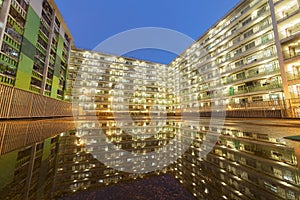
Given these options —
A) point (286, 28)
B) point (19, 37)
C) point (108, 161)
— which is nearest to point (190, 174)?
point (108, 161)

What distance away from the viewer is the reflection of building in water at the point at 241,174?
185 cm

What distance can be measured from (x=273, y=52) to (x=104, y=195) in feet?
82.4

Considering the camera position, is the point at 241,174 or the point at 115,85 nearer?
the point at 241,174

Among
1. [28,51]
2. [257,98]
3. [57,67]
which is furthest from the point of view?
[57,67]

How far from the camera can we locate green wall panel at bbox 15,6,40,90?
1888cm

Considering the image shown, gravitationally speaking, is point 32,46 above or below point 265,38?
below

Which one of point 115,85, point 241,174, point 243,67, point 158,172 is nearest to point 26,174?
point 158,172

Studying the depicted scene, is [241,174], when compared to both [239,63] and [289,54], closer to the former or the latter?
[289,54]

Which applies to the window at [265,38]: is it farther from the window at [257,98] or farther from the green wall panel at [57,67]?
the green wall panel at [57,67]

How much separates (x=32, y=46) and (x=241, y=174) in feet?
91.9

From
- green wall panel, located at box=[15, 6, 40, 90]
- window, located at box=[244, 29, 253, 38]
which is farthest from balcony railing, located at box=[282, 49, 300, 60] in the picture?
green wall panel, located at box=[15, 6, 40, 90]

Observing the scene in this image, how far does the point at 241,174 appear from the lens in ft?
7.82

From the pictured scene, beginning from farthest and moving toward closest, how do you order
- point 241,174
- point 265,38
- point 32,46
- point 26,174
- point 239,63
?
point 239,63 < point 32,46 < point 265,38 < point 241,174 < point 26,174

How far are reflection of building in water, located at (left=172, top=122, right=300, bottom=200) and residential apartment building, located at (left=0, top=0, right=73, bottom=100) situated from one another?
22.7 metres
